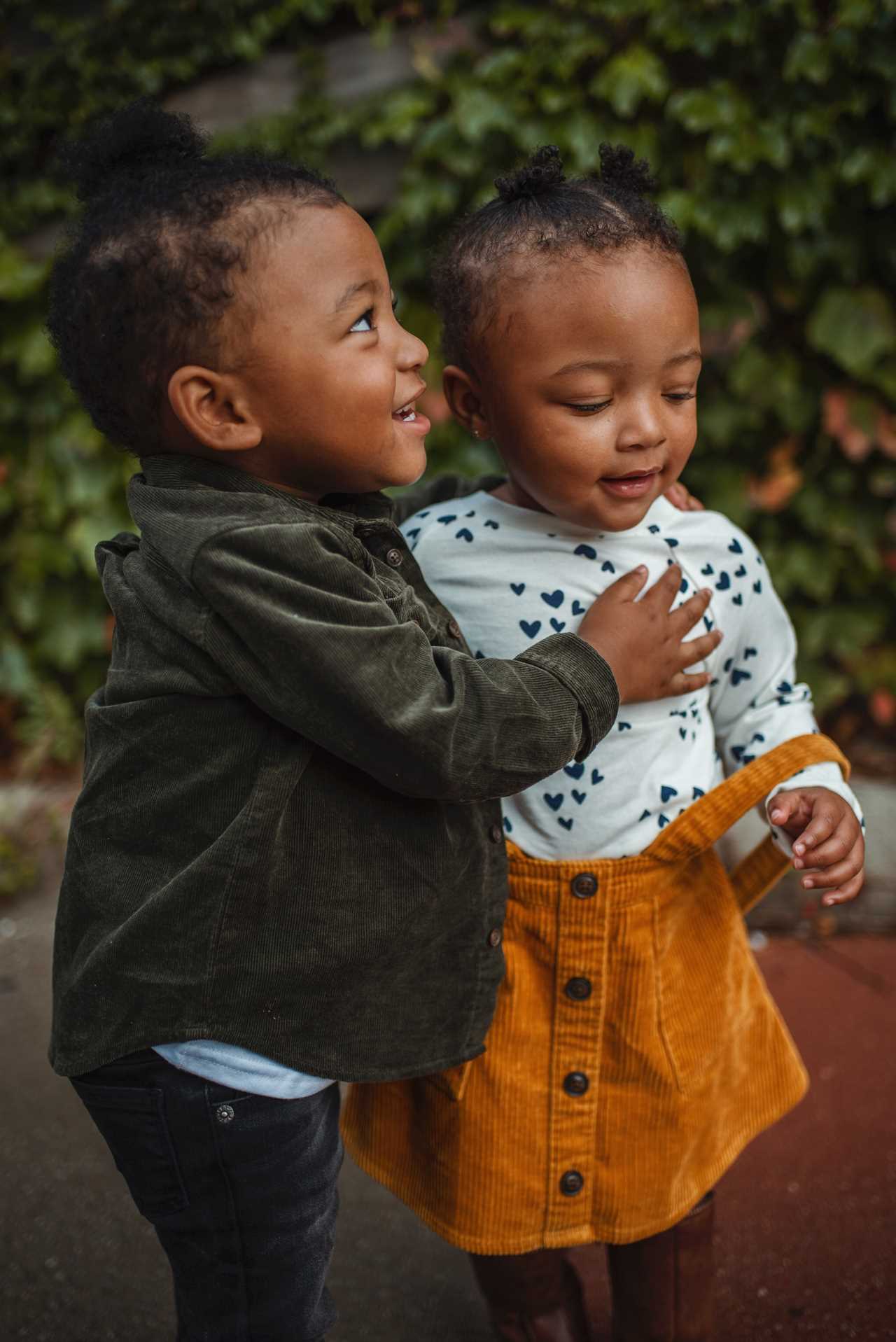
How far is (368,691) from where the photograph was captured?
1.32m

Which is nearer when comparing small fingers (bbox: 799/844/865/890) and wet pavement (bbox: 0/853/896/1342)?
small fingers (bbox: 799/844/865/890)

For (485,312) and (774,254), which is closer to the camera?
(485,312)

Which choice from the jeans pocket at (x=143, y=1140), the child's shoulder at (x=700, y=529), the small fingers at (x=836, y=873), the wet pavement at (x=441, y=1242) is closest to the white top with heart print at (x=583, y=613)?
the child's shoulder at (x=700, y=529)

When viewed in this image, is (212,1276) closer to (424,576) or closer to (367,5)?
(424,576)

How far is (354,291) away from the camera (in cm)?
142

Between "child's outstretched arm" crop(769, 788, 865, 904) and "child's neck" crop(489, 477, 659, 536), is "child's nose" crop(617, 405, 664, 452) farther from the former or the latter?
"child's outstretched arm" crop(769, 788, 865, 904)

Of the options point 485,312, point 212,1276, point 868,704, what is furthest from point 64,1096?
point 868,704

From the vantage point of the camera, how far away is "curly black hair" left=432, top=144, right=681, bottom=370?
5.03 ft

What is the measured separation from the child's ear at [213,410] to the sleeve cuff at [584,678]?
42 centimetres

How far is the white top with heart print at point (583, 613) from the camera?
5.53 ft

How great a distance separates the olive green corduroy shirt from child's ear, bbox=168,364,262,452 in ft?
0.16

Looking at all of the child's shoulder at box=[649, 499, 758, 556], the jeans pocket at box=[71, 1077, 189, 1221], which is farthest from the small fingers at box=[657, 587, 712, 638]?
the jeans pocket at box=[71, 1077, 189, 1221]

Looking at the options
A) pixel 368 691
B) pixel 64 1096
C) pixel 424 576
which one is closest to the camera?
pixel 368 691

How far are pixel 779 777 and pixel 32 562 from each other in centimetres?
297
